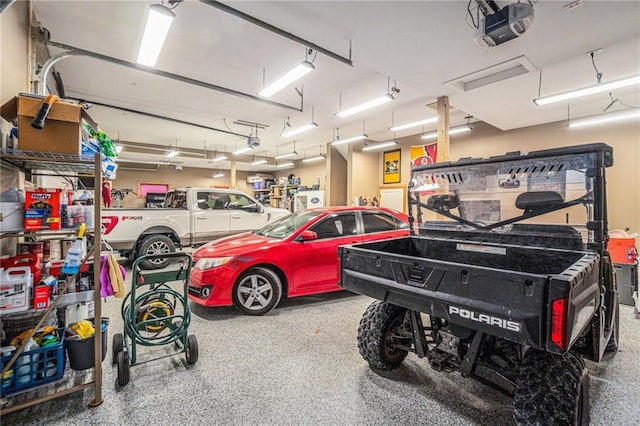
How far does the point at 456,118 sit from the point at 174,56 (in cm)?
745

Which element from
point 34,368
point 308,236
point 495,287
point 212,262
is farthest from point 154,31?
point 495,287

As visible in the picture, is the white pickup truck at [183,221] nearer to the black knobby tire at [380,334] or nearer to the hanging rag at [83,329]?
the hanging rag at [83,329]

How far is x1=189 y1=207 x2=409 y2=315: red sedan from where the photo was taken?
3.56 metres

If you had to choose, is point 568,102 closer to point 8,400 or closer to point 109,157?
point 109,157

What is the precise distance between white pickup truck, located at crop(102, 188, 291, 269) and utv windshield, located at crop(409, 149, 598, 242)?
186 inches

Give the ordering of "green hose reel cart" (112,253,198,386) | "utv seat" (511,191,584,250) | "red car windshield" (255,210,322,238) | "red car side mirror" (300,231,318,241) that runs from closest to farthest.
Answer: "utv seat" (511,191,584,250) → "green hose reel cart" (112,253,198,386) → "red car side mirror" (300,231,318,241) → "red car windshield" (255,210,322,238)

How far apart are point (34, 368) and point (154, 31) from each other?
351 centimetres

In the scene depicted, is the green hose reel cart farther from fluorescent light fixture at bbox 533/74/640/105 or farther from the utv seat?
fluorescent light fixture at bbox 533/74/640/105

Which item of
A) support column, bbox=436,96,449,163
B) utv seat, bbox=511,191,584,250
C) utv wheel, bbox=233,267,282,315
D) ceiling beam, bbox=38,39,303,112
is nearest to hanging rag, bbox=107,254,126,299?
utv wheel, bbox=233,267,282,315

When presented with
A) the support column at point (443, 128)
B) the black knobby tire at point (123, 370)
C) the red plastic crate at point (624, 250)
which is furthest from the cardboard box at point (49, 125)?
the red plastic crate at point (624, 250)

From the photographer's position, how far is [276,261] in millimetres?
3744

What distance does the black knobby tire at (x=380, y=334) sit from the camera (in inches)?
92.5

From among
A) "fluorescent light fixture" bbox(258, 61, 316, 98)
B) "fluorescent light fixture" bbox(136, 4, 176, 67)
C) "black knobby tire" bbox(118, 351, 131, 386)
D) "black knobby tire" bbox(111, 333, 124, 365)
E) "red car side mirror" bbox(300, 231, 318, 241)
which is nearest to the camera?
"black knobby tire" bbox(118, 351, 131, 386)

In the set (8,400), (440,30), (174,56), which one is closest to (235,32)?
(174,56)
